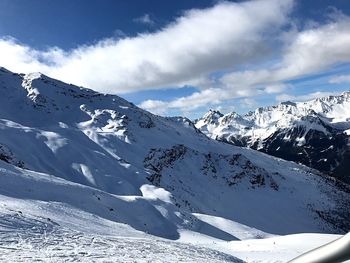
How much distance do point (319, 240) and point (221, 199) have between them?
117901 mm

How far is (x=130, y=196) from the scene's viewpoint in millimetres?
→ 78438

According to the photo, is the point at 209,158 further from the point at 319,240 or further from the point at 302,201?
the point at 319,240

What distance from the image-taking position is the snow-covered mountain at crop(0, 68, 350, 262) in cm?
2502

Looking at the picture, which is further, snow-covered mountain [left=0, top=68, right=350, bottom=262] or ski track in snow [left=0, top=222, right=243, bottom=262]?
snow-covered mountain [left=0, top=68, right=350, bottom=262]

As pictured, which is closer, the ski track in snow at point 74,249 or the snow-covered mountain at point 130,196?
the ski track in snow at point 74,249

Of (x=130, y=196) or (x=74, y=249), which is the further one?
(x=130, y=196)

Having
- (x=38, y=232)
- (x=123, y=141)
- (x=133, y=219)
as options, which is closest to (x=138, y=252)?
(x=38, y=232)

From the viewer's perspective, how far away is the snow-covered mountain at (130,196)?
82.1 feet

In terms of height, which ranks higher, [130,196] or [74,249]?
[74,249]

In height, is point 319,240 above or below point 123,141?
below

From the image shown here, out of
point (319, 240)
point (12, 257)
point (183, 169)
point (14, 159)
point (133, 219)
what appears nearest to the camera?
point (12, 257)

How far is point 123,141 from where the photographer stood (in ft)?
587

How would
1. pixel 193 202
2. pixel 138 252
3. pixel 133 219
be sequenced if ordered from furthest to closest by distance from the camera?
pixel 193 202 < pixel 133 219 < pixel 138 252

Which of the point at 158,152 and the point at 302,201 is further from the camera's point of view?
the point at 302,201
